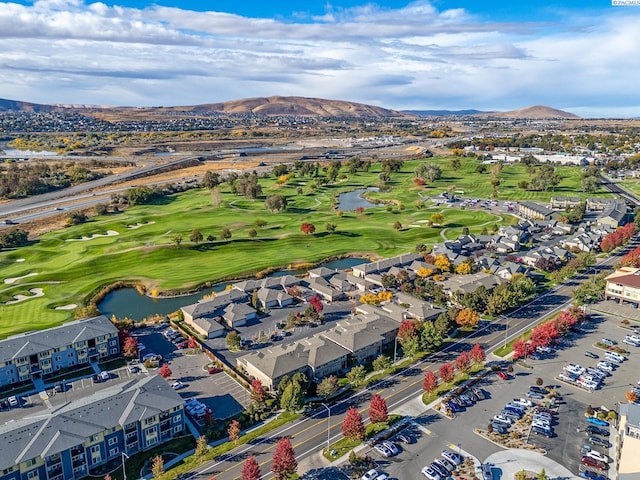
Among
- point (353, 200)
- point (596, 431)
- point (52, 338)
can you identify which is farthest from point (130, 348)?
point (353, 200)

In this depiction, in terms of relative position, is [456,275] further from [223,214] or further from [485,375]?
[223,214]

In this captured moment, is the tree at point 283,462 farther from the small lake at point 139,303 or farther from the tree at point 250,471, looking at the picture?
the small lake at point 139,303

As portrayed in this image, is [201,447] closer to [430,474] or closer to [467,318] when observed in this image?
[430,474]

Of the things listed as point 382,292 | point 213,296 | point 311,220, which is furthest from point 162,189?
point 382,292

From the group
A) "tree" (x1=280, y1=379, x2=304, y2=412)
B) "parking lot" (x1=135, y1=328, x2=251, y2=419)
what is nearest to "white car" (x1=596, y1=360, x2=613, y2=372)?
"tree" (x1=280, y1=379, x2=304, y2=412)

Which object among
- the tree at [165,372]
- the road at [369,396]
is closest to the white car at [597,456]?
the road at [369,396]
